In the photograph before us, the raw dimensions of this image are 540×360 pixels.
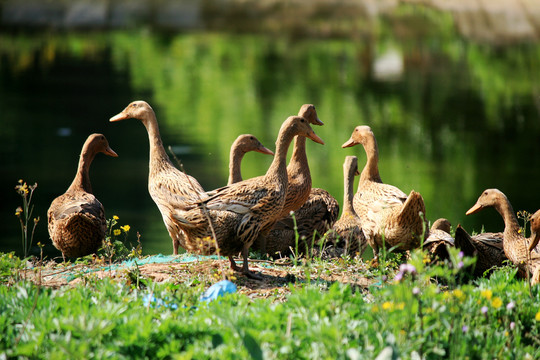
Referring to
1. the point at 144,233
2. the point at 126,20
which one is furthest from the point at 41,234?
the point at 126,20

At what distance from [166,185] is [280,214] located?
3.71 ft

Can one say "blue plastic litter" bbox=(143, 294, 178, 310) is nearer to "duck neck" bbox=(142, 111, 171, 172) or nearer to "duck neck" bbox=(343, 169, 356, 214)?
"duck neck" bbox=(142, 111, 171, 172)

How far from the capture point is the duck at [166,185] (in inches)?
251

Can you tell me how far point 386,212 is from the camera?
22.2 ft

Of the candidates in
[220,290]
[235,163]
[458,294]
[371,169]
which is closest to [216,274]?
[220,290]

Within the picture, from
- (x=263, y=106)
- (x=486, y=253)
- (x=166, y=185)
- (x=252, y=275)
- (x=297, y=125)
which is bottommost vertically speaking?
(x=486, y=253)

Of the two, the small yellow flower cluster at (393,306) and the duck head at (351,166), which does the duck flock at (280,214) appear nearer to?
the duck head at (351,166)

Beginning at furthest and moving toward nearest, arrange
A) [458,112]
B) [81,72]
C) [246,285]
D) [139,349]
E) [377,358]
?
[81,72] → [458,112] → [246,285] → [139,349] → [377,358]

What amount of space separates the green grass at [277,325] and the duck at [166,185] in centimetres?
186

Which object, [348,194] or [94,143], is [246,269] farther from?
[94,143]

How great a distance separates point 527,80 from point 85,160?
74.6ft

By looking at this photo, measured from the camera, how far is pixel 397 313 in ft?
13.1

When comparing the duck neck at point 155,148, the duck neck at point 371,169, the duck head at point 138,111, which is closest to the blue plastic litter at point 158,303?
the duck neck at point 155,148

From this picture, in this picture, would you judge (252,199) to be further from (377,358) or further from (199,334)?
(377,358)
